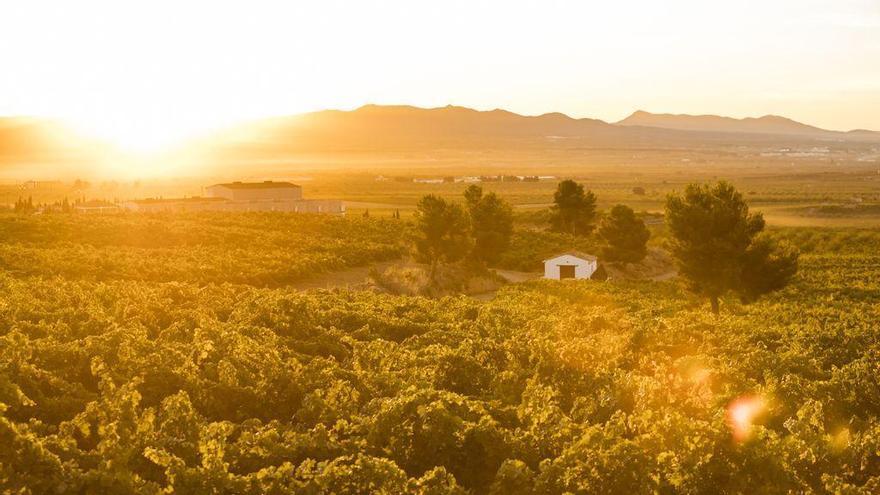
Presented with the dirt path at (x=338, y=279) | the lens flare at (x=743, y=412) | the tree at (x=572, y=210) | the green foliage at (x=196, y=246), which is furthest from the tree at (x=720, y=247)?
the tree at (x=572, y=210)

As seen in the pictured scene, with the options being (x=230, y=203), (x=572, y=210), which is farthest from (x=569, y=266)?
(x=230, y=203)

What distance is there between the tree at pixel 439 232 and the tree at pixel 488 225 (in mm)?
5964

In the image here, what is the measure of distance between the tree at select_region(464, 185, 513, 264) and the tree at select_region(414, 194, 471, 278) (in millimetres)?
5964

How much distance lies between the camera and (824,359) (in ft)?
64.8

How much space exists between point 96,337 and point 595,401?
9342 mm

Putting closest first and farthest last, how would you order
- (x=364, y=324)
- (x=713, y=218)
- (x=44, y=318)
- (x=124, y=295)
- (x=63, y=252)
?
(x=44, y=318), (x=364, y=324), (x=124, y=295), (x=713, y=218), (x=63, y=252)

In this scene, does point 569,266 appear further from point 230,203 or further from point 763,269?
point 230,203

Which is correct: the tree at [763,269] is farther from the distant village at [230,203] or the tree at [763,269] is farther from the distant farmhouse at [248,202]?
the distant farmhouse at [248,202]

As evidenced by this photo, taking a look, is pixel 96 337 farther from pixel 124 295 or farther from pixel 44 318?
pixel 124 295

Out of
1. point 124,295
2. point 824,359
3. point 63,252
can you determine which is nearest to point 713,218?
point 824,359

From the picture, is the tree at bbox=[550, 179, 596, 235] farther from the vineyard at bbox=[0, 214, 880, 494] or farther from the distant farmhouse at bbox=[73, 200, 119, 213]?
the vineyard at bbox=[0, 214, 880, 494]

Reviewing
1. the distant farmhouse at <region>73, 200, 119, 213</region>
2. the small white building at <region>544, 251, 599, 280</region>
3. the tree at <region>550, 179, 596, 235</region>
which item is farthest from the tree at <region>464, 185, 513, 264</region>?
the distant farmhouse at <region>73, 200, 119, 213</region>

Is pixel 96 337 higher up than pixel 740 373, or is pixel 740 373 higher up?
pixel 96 337

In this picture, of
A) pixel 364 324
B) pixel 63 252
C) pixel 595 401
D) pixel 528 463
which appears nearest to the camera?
pixel 528 463
